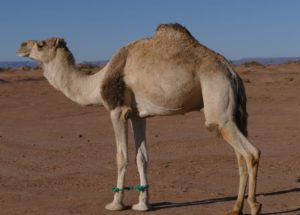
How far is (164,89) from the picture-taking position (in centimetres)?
819

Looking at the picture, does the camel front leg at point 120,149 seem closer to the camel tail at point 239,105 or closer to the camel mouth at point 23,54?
the camel tail at point 239,105

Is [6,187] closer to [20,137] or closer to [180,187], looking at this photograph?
[180,187]

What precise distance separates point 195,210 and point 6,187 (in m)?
3.12

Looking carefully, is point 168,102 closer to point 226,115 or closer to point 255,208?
point 226,115

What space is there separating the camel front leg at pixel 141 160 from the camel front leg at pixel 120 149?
0.22 meters

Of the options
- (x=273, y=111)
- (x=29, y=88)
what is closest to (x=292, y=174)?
(x=273, y=111)

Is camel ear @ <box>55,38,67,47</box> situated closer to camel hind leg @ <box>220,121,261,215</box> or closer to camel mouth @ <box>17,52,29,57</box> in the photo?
camel mouth @ <box>17,52,29,57</box>

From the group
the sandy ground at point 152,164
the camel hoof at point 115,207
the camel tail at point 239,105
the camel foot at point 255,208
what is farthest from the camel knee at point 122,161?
the camel foot at point 255,208

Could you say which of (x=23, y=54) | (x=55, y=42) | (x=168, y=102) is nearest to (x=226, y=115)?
(x=168, y=102)

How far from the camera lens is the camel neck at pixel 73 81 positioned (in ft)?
28.9

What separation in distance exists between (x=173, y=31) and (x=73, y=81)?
1.53 metres

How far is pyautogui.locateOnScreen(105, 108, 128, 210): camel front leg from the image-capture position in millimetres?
8484

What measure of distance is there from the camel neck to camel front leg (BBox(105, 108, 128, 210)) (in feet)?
1.28

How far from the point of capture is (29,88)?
110 feet
